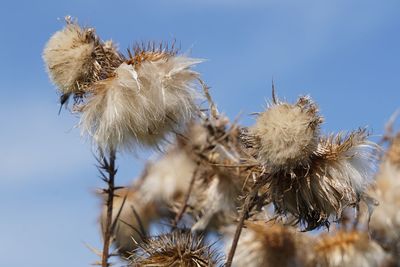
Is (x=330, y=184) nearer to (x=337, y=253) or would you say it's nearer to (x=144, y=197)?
(x=337, y=253)

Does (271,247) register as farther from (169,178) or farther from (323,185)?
(169,178)

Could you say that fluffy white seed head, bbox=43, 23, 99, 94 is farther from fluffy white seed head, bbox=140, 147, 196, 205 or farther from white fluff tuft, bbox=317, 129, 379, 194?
fluffy white seed head, bbox=140, 147, 196, 205

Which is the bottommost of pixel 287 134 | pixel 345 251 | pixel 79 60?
pixel 345 251

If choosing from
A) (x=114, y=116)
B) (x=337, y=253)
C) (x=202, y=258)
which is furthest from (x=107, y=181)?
(x=337, y=253)

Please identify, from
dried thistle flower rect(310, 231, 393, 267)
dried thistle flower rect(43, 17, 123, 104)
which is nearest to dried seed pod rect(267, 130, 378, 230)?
dried thistle flower rect(310, 231, 393, 267)

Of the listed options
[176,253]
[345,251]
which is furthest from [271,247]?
[176,253]

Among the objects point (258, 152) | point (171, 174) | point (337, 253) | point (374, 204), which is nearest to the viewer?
point (258, 152)
